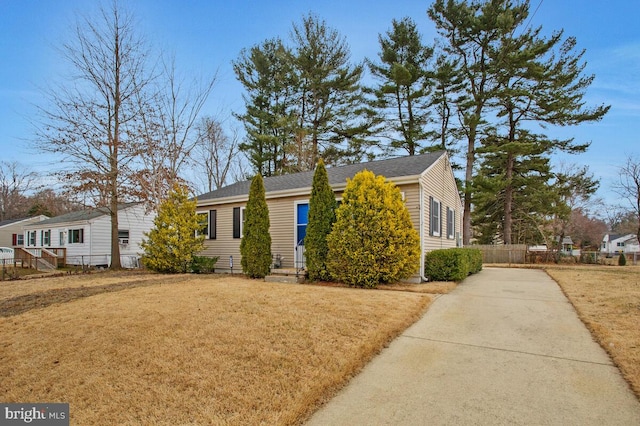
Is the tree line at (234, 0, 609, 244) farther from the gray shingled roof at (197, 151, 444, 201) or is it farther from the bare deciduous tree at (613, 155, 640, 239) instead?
the gray shingled roof at (197, 151, 444, 201)

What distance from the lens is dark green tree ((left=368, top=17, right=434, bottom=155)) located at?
22.9 metres

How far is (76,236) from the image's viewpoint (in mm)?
22203

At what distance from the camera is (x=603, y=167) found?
24359 millimetres

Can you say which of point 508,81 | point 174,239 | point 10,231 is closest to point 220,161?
point 174,239

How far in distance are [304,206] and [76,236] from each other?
714 inches

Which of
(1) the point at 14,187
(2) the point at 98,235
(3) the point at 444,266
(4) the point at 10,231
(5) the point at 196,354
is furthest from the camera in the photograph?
(1) the point at 14,187

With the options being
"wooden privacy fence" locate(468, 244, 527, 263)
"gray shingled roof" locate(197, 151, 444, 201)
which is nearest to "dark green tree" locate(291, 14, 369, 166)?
"gray shingled roof" locate(197, 151, 444, 201)

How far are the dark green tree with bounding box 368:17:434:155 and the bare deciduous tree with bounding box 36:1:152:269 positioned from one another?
14.6 metres

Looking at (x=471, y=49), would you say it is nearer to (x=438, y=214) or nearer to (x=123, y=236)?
(x=438, y=214)

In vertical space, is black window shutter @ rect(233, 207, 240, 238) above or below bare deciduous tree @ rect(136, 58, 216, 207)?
below

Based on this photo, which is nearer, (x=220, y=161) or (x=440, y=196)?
(x=440, y=196)

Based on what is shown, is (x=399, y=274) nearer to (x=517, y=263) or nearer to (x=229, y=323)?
(x=229, y=323)

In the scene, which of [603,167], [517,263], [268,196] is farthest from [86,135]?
[603,167]

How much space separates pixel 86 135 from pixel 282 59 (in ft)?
47.4
